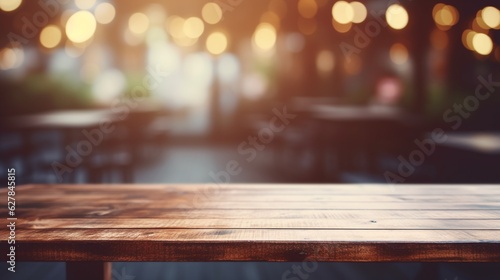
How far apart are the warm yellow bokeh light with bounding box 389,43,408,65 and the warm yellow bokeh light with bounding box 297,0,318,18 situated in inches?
77.8

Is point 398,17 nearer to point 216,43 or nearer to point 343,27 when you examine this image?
point 343,27

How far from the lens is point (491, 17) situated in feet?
24.9

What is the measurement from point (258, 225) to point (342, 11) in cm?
740

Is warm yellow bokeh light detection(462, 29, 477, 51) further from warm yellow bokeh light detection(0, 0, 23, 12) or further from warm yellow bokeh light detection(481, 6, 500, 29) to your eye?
warm yellow bokeh light detection(0, 0, 23, 12)

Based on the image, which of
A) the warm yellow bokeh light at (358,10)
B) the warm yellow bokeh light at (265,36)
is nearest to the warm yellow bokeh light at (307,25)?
the warm yellow bokeh light at (265,36)

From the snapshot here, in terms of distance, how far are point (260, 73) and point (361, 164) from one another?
5863 millimetres

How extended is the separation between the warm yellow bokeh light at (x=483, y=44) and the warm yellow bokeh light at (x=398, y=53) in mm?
2145

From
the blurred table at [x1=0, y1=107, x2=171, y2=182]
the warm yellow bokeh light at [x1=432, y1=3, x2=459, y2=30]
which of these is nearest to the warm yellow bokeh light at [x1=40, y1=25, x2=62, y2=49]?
the blurred table at [x1=0, y1=107, x2=171, y2=182]

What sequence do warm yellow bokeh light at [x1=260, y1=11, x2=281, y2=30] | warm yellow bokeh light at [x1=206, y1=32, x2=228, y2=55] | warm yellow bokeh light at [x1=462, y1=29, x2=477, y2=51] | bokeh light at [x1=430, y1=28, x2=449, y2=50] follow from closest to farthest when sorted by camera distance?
warm yellow bokeh light at [x1=462, y1=29, x2=477, y2=51] → bokeh light at [x1=430, y1=28, x2=449, y2=50] → warm yellow bokeh light at [x1=260, y1=11, x2=281, y2=30] → warm yellow bokeh light at [x1=206, y1=32, x2=228, y2=55]

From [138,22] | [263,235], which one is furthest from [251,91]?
[263,235]

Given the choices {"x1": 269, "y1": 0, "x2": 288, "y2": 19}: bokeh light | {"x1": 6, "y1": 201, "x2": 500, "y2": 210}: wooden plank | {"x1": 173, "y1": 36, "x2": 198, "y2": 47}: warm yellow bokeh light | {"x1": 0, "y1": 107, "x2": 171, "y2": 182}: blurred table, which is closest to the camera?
{"x1": 6, "y1": 201, "x2": 500, "y2": 210}: wooden plank

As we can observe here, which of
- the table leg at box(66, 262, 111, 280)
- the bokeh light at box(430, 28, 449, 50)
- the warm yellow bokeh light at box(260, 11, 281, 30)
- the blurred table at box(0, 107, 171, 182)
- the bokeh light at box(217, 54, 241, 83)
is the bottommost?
the blurred table at box(0, 107, 171, 182)

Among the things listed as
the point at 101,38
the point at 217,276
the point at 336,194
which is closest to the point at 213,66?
the point at 101,38

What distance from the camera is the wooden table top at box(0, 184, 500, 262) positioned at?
1.14 metres
